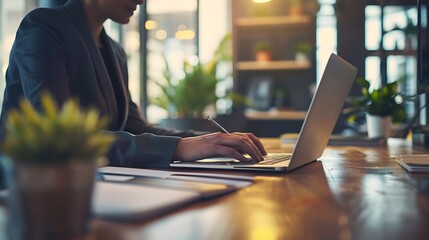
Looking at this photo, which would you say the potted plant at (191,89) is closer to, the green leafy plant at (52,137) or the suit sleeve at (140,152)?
the suit sleeve at (140,152)

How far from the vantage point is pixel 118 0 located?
1558 millimetres

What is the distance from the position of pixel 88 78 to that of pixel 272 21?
3545mm

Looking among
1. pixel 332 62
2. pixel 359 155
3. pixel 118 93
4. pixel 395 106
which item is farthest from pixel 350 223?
pixel 395 106

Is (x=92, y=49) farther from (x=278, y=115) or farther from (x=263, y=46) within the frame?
(x=263, y=46)

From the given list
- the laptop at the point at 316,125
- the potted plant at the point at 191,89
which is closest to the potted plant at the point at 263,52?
the potted plant at the point at 191,89

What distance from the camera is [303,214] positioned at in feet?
1.92

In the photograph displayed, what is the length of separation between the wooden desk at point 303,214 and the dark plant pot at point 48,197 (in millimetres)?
47

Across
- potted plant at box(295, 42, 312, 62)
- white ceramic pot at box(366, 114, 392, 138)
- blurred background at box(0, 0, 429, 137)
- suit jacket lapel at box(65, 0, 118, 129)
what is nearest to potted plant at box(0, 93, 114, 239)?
suit jacket lapel at box(65, 0, 118, 129)

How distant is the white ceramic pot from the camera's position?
2.06 meters

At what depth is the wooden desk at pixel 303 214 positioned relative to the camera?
485mm

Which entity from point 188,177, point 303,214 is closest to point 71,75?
point 188,177

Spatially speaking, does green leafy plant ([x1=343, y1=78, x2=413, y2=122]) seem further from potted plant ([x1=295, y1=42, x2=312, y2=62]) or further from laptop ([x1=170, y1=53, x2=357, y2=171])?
potted plant ([x1=295, y1=42, x2=312, y2=62])

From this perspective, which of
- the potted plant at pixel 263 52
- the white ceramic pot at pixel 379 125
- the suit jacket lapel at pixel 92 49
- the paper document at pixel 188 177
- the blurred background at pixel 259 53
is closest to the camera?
the paper document at pixel 188 177

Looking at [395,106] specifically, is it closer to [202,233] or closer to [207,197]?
[207,197]
